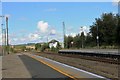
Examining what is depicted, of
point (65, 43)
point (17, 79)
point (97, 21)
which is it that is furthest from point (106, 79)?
point (65, 43)

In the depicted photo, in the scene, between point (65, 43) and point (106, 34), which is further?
point (65, 43)

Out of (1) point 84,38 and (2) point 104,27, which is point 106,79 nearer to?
(2) point 104,27

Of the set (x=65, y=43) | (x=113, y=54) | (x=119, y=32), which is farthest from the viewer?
(x=65, y=43)

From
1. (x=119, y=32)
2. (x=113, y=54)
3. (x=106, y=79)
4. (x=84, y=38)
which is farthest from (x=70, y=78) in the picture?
(x=84, y=38)

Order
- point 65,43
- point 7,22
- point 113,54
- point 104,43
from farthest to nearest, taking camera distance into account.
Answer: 1. point 65,43
2. point 104,43
3. point 7,22
4. point 113,54

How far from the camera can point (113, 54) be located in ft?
147

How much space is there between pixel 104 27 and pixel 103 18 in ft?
22.5

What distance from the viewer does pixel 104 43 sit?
108 metres

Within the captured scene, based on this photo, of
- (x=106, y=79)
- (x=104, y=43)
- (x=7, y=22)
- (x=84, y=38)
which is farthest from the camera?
(x=84, y=38)

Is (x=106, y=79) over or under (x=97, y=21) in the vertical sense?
under

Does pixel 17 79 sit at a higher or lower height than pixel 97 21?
lower

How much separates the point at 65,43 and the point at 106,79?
5113 inches

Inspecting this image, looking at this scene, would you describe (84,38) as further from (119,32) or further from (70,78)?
(70,78)

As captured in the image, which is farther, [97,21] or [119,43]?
[97,21]
